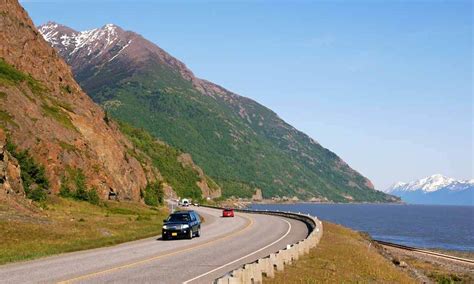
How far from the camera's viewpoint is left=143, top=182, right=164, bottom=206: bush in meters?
94.9

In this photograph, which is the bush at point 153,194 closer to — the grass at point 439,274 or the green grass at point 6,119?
the green grass at point 6,119

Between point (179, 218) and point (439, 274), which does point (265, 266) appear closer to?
point (179, 218)

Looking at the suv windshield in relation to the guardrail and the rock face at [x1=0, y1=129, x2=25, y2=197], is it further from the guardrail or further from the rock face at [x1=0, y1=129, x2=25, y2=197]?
the rock face at [x1=0, y1=129, x2=25, y2=197]

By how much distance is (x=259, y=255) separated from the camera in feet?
92.3

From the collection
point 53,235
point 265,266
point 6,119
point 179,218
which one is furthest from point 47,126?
point 265,266

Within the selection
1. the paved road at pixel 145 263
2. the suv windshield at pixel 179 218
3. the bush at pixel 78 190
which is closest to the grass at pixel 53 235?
the paved road at pixel 145 263

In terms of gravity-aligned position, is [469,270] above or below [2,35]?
below

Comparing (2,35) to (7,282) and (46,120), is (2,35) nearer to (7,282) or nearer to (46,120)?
(46,120)

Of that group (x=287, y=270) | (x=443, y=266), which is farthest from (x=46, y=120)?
(x=287, y=270)

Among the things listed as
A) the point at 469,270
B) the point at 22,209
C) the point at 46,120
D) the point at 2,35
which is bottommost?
the point at 469,270

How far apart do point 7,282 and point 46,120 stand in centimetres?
5447

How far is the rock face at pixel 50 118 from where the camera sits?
65062mm

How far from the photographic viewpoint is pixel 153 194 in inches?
3888

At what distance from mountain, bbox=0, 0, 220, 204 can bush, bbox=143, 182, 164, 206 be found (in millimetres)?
1938
